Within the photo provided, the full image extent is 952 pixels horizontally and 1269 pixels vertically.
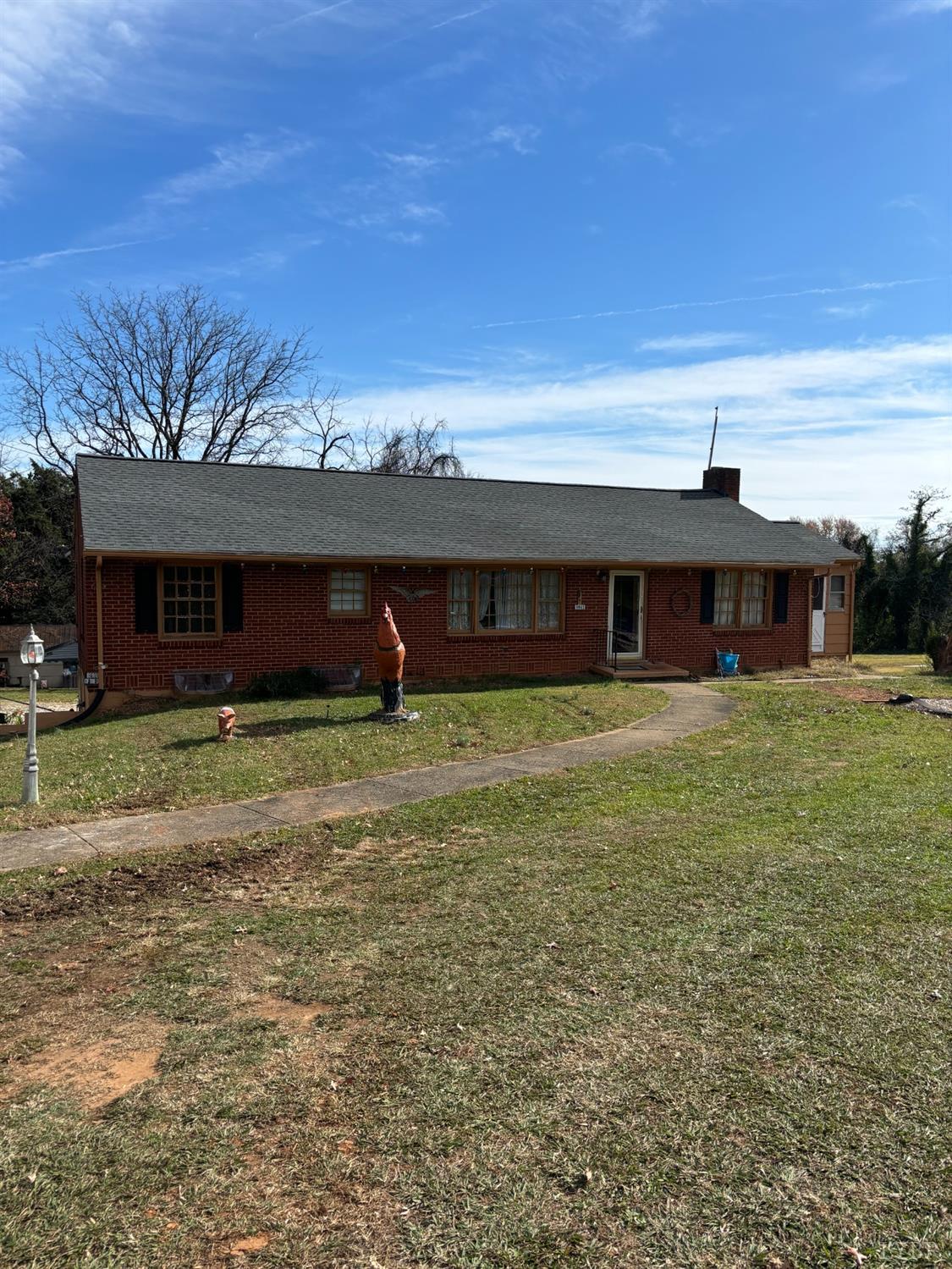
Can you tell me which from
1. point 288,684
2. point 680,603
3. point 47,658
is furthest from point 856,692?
point 47,658

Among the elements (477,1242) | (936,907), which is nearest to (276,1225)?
(477,1242)

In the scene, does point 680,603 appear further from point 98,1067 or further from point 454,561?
point 98,1067

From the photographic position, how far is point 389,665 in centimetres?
1391

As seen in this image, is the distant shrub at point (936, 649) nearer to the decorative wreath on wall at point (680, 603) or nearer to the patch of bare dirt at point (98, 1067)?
the decorative wreath on wall at point (680, 603)

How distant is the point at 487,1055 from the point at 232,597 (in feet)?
43.1

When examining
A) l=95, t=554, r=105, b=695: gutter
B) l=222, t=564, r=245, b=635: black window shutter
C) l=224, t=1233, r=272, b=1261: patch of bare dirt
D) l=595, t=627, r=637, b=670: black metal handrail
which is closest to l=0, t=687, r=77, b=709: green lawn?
l=95, t=554, r=105, b=695: gutter

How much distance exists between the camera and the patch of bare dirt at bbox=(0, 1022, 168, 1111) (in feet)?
13.0

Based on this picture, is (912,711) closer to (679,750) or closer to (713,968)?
(679,750)

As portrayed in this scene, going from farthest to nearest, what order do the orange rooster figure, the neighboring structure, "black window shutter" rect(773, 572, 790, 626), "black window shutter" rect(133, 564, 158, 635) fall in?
the neighboring structure → "black window shutter" rect(773, 572, 790, 626) → "black window shutter" rect(133, 564, 158, 635) → the orange rooster figure

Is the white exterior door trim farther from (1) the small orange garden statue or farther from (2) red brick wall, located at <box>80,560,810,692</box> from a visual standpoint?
(1) the small orange garden statue

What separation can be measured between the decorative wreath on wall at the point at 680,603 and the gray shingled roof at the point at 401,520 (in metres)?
0.83

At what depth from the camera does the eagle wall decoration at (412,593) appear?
17.7 metres

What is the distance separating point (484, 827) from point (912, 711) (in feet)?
32.9

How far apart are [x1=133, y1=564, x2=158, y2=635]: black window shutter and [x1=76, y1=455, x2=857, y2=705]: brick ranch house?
0.03 metres
